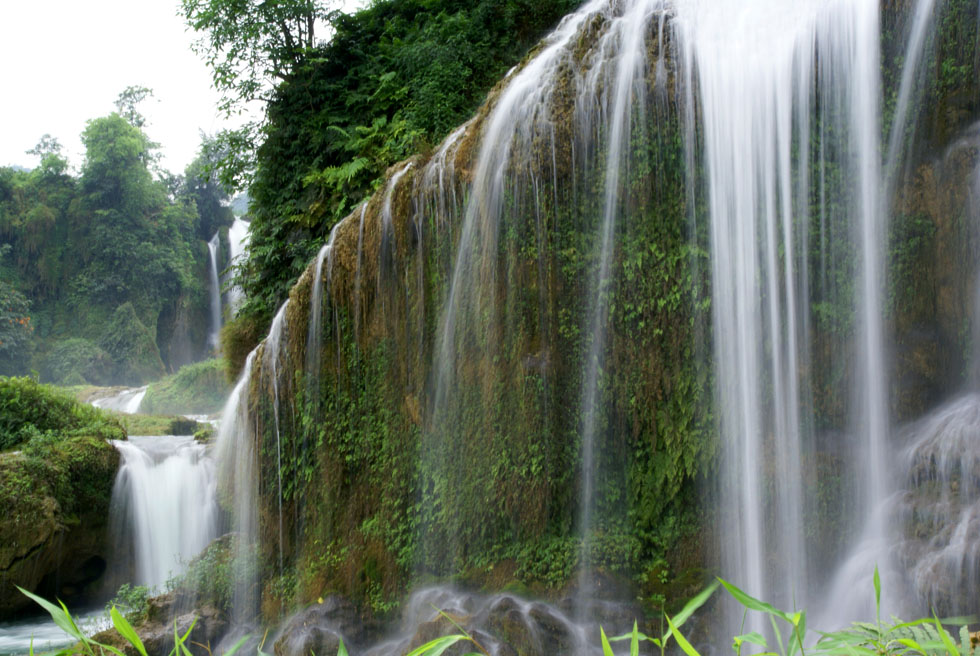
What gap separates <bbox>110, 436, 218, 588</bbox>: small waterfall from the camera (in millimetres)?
11391

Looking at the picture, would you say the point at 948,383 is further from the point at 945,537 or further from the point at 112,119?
the point at 112,119

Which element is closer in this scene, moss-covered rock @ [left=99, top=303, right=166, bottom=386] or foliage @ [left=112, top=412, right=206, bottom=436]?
foliage @ [left=112, top=412, right=206, bottom=436]

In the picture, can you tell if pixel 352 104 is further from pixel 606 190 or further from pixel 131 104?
pixel 131 104

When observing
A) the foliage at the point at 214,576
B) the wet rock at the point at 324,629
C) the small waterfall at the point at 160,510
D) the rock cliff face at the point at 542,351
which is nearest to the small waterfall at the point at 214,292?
the small waterfall at the point at 160,510

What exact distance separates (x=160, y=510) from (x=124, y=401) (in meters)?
15.5

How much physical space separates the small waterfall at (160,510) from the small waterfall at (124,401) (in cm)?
1355

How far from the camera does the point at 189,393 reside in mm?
26984

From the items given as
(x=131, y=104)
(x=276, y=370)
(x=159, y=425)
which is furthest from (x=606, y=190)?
(x=131, y=104)

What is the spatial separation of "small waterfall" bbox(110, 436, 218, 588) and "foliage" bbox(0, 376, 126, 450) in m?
0.67

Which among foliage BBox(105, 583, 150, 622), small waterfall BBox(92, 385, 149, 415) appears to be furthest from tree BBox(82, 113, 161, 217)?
foliage BBox(105, 583, 150, 622)

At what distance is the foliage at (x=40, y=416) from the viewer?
11953mm

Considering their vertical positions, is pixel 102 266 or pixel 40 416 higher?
pixel 102 266

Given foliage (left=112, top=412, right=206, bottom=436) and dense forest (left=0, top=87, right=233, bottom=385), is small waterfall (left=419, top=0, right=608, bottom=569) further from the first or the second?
dense forest (left=0, top=87, right=233, bottom=385)

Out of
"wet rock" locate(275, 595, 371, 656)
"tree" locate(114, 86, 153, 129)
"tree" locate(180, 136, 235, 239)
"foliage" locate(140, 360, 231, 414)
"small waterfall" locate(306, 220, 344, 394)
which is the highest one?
"tree" locate(114, 86, 153, 129)
